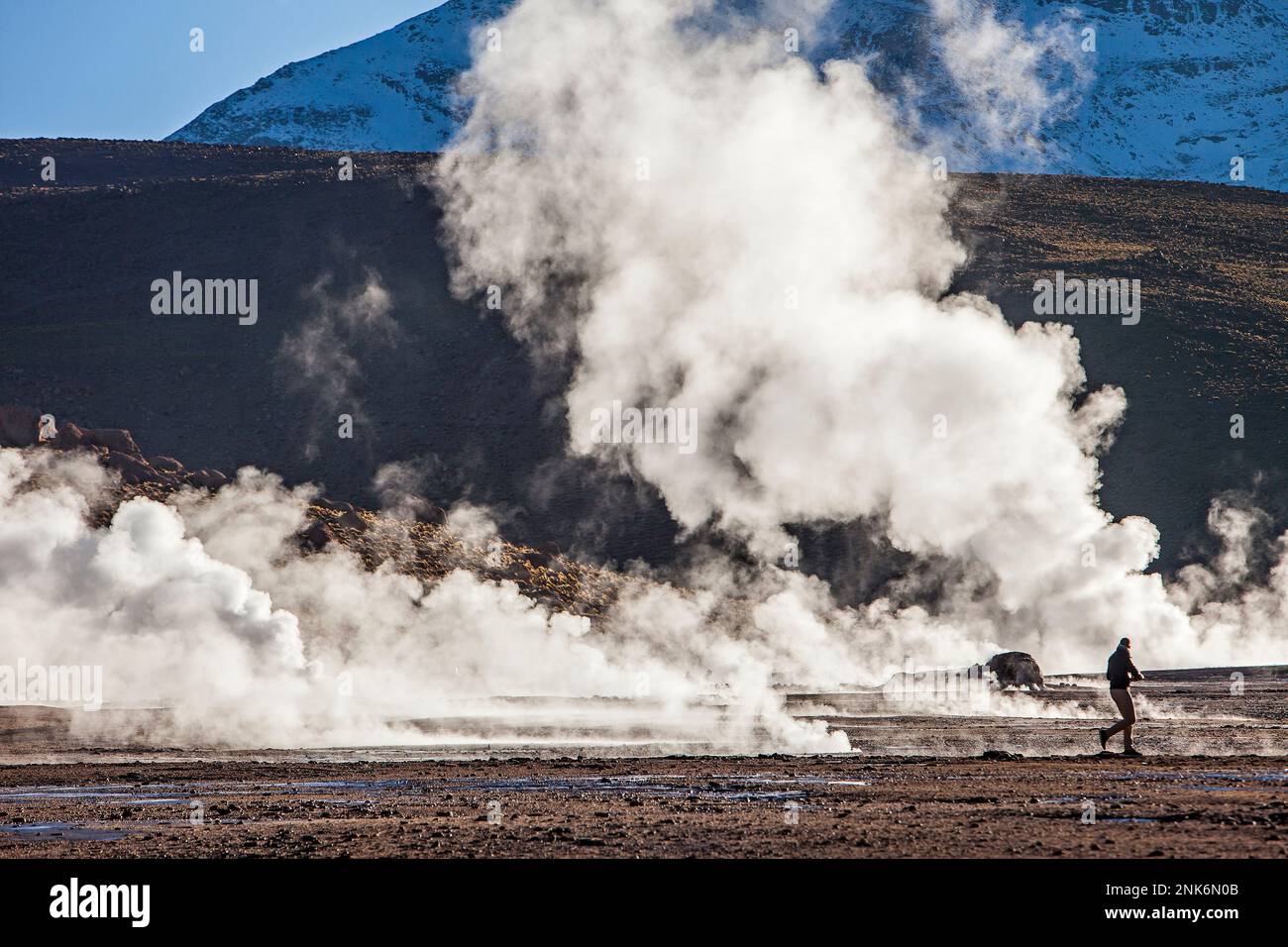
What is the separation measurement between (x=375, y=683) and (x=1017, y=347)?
33790mm

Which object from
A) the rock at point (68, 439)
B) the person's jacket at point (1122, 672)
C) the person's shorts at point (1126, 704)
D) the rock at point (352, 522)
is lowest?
the person's shorts at point (1126, 704)

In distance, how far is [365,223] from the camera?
107 m

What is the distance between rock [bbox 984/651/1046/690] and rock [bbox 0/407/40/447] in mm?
32368

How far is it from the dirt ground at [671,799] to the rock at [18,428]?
2993cm

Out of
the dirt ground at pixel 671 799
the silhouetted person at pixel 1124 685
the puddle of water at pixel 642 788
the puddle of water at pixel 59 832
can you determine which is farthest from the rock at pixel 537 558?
the puddle of water at pixel 59 832

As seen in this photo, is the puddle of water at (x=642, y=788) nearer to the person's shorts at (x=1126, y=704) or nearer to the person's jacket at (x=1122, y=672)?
the person's shorts at (x=1126, y=704)

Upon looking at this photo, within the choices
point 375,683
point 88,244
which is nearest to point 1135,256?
point 88,244

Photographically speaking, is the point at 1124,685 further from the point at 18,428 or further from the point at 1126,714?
the point at 18,428

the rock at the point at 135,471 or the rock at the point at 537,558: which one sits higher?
the rock at the point at 135,471

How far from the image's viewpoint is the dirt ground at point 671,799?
41.4ft

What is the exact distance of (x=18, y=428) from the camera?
56500 mm

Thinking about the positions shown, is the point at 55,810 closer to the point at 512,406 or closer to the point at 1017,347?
the point at 1017,347

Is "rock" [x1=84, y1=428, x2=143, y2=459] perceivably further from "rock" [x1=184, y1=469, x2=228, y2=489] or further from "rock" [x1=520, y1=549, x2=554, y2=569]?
"rock" [x1=520, y1=549, x2=554, y2=569]

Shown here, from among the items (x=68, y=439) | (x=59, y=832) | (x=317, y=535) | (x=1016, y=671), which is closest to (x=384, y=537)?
(x=317, y=535)
